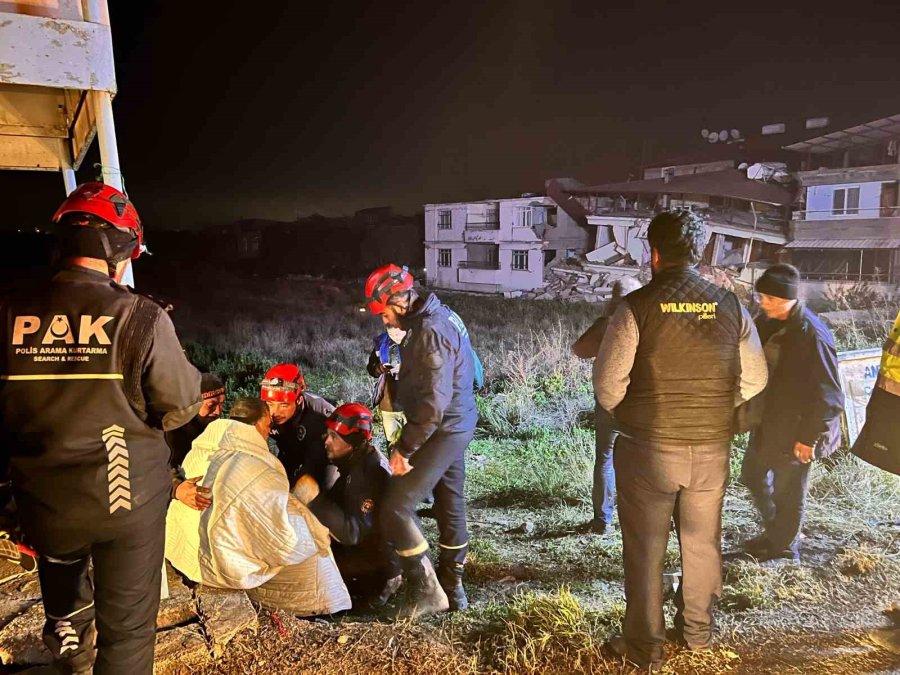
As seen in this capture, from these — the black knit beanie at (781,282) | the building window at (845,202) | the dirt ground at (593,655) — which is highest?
the building window at (845,202)

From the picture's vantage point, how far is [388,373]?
4285mm

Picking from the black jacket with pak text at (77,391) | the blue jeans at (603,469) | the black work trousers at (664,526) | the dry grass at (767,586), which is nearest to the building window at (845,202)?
the blue jeans at (603,469)

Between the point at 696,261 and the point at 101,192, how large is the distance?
257cm

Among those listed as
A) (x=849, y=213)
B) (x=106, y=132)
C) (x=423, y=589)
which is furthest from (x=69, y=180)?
(x=849, y=213)

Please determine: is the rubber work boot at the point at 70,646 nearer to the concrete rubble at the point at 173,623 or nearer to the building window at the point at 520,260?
the concrete rubble at the point at 173,623

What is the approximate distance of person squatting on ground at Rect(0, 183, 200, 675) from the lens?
6.63 feet

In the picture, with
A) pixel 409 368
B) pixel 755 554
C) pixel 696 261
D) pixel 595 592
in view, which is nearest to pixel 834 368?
pixel 755 554

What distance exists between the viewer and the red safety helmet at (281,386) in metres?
3.85

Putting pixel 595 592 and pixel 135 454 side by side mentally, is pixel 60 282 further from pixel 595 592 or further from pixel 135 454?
pixel 595 592

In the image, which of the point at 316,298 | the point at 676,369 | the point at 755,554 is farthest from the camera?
the point at 316,298

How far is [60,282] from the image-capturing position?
2082 millimetres

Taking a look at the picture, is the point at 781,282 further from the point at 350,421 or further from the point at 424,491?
the point at 350,421

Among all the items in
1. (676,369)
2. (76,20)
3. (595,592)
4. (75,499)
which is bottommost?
(595,592)

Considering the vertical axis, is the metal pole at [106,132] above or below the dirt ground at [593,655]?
above
